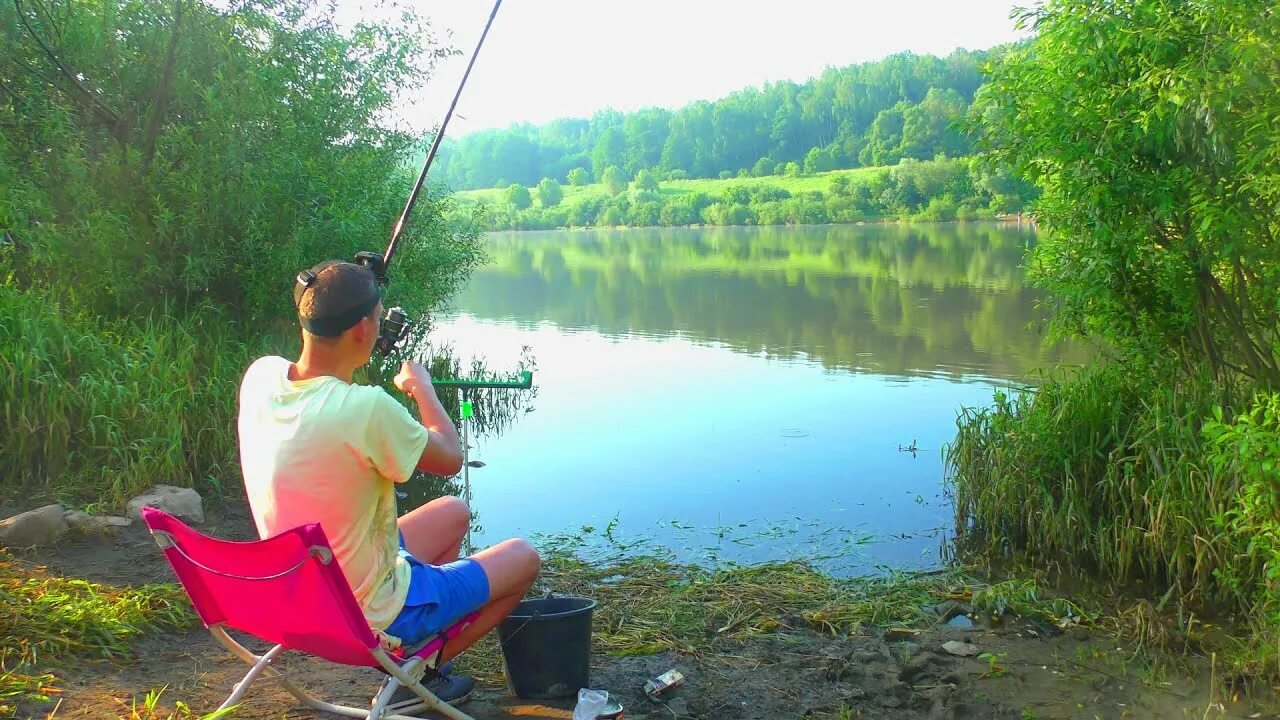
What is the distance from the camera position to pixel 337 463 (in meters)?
2.80

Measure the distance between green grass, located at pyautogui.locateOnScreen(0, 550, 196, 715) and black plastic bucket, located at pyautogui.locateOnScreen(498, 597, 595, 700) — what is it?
4.96ft

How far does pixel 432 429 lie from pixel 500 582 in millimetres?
607

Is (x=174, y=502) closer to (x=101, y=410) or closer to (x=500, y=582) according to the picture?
(x=101, y=410)

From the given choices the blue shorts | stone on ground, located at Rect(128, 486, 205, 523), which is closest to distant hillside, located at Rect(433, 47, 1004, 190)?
stone on ground, located at Rect(128, 486, 205, 523)

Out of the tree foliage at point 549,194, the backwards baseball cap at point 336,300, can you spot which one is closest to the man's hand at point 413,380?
the backwards baseball cap at point 336,300

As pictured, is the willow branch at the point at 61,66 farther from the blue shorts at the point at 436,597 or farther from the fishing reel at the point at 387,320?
the blue shorts at the point at 436,597

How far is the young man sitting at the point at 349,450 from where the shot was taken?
2781 millimetres

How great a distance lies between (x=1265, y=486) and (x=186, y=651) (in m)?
4.38

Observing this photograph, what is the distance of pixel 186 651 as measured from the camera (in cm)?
406

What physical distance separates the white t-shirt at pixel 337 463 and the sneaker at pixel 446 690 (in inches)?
29.1

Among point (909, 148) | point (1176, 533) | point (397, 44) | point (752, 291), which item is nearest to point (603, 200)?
point (909, 148)

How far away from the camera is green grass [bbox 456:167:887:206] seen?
81.4 metres

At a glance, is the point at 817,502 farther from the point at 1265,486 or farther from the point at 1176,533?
the point at 1265,486

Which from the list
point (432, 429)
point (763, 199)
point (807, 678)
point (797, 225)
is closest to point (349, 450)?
point (432, 429)
